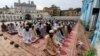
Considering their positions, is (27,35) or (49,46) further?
(27,35)

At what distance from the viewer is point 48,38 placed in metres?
6.67

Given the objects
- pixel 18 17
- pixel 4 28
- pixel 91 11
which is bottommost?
pixel 18 17

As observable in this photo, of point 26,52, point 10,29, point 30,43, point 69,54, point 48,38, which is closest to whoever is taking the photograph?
point 48,38

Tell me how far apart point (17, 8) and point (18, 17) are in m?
13.5

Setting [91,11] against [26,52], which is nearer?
[26,52]

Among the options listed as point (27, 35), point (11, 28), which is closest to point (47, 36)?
point (27, 35)

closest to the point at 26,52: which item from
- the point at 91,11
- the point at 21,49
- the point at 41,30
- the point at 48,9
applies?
the point at 21,49

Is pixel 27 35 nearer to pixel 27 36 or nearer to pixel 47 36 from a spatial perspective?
pixel 27 36

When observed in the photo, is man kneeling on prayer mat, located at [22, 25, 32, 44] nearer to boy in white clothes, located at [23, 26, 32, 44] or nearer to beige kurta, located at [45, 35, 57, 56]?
boy in white clothes, located at [23, 26, 32, 44]

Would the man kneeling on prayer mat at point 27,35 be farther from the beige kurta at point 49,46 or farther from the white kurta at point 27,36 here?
the beige kurta at point 49,46

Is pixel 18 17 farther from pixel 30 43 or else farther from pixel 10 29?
pixel 30 43

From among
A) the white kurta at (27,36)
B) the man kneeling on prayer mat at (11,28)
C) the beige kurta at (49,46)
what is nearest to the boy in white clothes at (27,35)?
the white kurta at (27,36)

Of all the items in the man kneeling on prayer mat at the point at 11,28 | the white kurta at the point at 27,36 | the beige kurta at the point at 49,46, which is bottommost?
the man kneeling on prayer mat at the point at 11,28

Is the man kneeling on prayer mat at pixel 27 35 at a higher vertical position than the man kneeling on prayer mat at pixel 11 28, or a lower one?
higher
